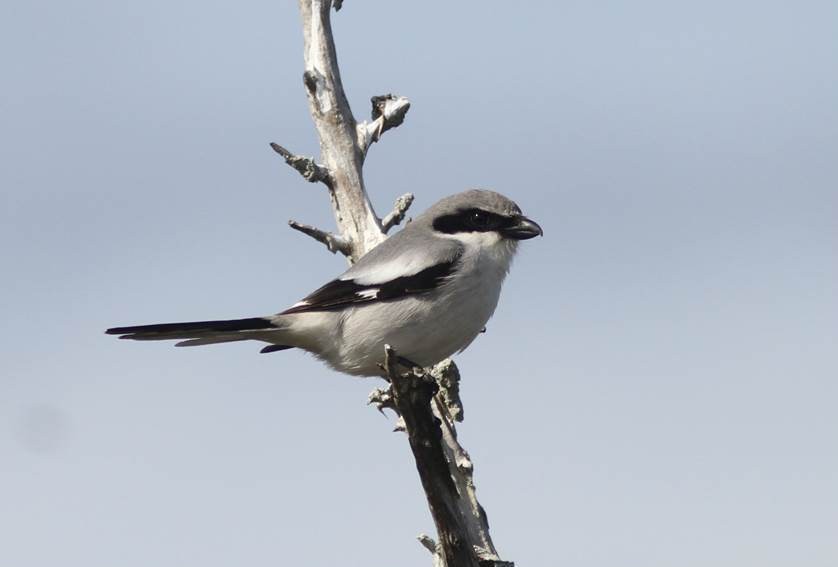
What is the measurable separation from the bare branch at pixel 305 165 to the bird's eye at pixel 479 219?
3.56 feet

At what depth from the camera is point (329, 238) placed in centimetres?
725

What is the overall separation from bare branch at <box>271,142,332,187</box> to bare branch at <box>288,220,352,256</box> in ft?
1.10

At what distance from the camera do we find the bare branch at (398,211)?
7.41 metres

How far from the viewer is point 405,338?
20.1 feet

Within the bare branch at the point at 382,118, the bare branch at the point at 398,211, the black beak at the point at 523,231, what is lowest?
the black beak at the point at 523,231

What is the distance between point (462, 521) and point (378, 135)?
10.5ft

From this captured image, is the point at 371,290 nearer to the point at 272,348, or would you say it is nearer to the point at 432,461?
the point at 272,348

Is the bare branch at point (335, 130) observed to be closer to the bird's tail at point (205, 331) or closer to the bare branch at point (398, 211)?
the bare branch at point (398, 211)

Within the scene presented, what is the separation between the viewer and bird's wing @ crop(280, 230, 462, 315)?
244 inches

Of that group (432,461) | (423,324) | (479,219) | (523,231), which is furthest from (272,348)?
(432,461)

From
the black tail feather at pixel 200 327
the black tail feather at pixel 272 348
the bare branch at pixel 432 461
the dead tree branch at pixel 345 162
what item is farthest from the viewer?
the dead tree branch at pixel 345 162

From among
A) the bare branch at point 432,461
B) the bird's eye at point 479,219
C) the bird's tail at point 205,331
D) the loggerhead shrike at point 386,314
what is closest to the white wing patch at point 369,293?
the loggerhead shrike at point 386,314

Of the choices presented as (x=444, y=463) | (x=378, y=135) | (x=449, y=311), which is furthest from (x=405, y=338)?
(x=378, y=135)

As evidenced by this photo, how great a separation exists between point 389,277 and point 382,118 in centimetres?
168
